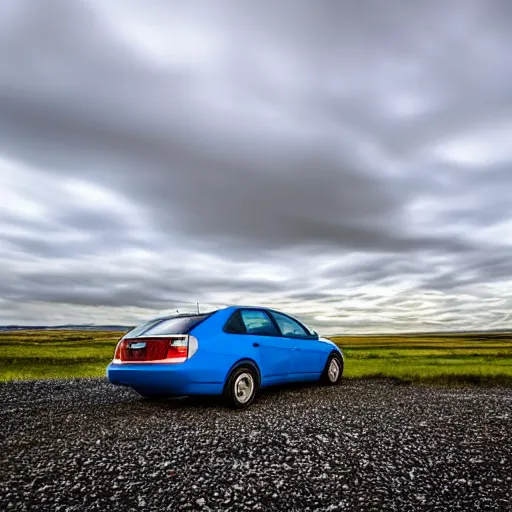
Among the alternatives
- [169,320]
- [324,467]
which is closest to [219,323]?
[169,320]

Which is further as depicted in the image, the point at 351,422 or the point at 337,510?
the point at 351,422

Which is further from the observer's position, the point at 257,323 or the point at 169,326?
the point at 257,323

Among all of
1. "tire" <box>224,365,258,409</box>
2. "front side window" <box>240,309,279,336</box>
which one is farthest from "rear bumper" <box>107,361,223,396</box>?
"front side window" <box>240,309,279,336</box>

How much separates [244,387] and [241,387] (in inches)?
3.7

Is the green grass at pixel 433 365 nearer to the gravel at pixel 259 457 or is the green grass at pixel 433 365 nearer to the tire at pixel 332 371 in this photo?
the tire at pixel 332 371

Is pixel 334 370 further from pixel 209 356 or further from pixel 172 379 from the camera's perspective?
pixel 172 379

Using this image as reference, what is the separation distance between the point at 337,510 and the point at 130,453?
292 centimetres

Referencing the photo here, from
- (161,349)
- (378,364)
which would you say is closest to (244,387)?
(161,349)

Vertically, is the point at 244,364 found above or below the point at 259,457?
above

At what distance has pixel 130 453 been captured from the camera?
5.88 meters

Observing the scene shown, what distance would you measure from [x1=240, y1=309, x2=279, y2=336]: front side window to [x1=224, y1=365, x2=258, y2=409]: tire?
2.87ft

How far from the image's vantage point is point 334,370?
12172 millimetres

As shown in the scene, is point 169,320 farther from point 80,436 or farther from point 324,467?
point 324,467

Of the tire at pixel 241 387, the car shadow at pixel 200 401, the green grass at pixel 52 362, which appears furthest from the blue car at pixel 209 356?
the green grass at pixel 52 362
